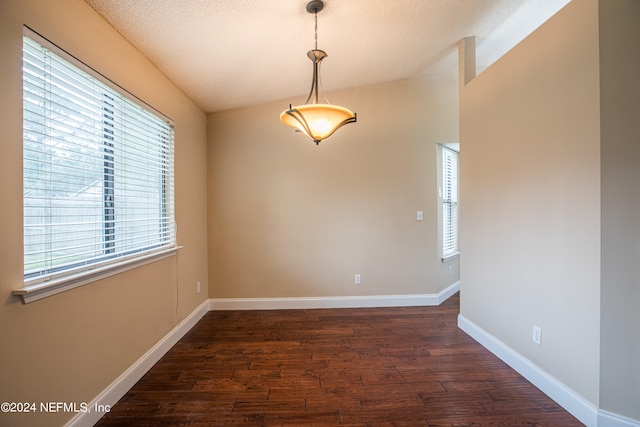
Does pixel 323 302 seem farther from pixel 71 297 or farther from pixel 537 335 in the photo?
pixel 71 297

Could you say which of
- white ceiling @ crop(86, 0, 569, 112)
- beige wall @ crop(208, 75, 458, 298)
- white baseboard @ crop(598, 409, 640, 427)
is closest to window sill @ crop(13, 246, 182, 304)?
beige wall @ crop(208, 75, 458, 298)

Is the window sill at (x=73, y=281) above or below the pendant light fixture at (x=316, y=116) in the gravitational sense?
below

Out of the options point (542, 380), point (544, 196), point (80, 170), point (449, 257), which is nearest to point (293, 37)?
point (80, 170)

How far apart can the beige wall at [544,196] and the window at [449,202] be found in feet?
4.00

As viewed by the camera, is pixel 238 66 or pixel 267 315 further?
pixel 267 315

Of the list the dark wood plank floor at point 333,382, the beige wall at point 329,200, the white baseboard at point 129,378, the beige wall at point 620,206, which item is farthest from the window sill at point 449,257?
the white baseboard at point 129,378

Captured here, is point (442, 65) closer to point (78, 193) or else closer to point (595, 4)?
point (595, 4)

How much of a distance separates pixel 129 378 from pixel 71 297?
2.75ft

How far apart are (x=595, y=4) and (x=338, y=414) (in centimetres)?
279

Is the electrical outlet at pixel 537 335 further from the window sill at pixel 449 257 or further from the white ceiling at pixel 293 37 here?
the white ceiling at pixel 293 37

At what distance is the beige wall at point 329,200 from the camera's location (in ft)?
11.4

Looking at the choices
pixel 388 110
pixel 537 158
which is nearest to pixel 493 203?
pixel 537 158

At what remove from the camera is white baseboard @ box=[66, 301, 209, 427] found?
62.5 inches

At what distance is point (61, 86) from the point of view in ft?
4.82
